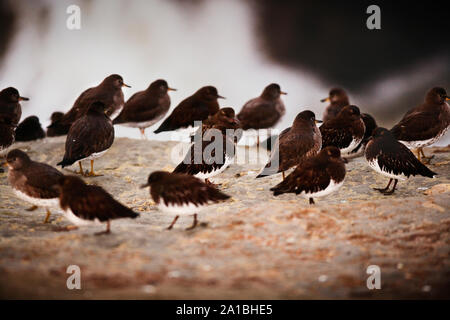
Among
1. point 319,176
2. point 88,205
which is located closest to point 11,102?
point 88,205

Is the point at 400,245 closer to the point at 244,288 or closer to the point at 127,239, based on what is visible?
the point at 244,288

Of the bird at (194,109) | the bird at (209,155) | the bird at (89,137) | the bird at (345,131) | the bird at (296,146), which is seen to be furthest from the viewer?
the bird at (194,109)

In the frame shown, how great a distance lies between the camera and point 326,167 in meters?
6.14

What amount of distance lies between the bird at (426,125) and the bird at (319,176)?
106 inches

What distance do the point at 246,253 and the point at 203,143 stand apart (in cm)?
290

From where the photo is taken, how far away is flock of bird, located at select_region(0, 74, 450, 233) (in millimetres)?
5512

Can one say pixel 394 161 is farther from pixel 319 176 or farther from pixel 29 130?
pixel 29 130

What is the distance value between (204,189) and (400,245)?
2.18m

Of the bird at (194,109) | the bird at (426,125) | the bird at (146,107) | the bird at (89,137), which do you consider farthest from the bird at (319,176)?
the bird at (146,107)

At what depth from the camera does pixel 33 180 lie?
6137 millimetres

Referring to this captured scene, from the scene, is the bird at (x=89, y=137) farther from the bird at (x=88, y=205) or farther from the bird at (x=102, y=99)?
the bird at (x=88, y=205)

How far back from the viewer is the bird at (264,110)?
406 inches

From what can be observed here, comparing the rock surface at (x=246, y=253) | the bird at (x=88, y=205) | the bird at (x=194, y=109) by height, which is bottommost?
the rock surface at (x=246, y=253)

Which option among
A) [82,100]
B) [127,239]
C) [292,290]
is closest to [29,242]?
[127,239]
